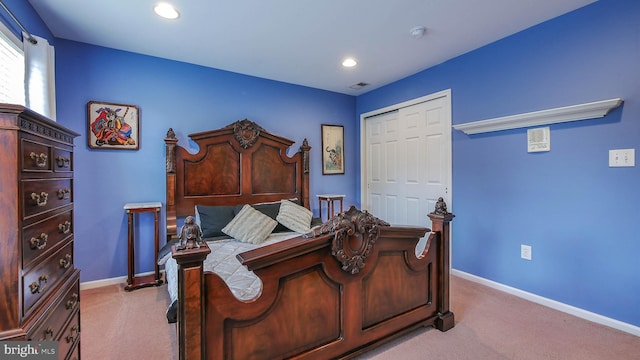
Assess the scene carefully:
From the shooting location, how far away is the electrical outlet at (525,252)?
2.61 metres

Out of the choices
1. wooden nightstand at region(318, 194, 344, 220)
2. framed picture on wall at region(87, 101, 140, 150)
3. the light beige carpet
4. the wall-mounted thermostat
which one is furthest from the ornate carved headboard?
the wall-mounted thermostat

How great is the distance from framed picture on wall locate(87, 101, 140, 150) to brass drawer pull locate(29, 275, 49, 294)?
2.26 metres

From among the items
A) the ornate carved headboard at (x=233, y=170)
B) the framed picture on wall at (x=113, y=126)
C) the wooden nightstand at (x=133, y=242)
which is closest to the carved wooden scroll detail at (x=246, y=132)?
the ornate carved headboard at (x=233, y=170)

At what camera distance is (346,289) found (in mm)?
1609

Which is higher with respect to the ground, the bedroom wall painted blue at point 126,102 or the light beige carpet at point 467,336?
the bedroom wall painted blue at point 126,102

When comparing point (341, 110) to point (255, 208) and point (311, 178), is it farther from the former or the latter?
point (255, 208)

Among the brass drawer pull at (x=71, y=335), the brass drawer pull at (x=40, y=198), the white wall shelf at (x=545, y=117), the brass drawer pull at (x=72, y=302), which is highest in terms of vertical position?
the white wall shelf at (x=545, y=117)

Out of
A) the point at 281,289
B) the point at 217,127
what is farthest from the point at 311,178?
the point at 281,289

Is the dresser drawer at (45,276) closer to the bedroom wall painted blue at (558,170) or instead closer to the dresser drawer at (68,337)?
the dresser drawer at (68,337)

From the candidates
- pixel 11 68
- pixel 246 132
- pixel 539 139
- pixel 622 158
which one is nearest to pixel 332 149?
pixel 246 132

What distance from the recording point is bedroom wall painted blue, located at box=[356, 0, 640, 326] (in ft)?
6.82

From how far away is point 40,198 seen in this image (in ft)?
3.44

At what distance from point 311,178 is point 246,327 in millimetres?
3016

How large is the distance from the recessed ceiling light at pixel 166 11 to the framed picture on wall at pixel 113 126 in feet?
3.89
